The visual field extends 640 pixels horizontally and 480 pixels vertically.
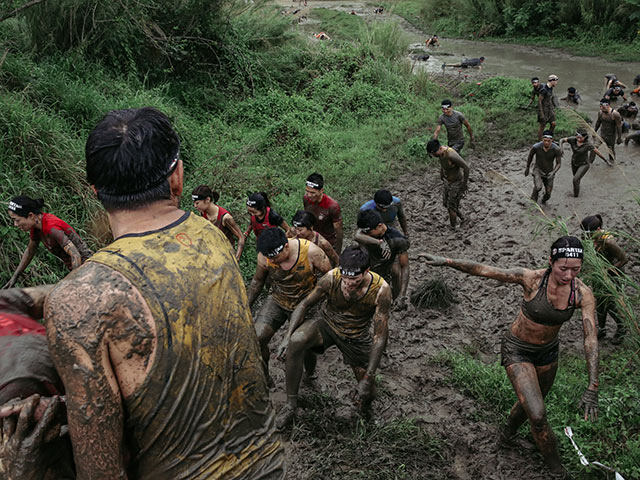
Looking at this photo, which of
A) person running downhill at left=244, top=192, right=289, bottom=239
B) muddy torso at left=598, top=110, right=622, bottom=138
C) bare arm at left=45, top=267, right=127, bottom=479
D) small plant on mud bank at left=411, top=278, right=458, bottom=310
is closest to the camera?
Answer: bare arm at left=45, top=267, right=127, bottom=479

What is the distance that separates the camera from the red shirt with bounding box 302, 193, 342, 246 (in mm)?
6523

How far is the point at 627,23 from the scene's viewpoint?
21.5 metres

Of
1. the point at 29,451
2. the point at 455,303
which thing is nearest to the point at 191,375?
the point at 29,451

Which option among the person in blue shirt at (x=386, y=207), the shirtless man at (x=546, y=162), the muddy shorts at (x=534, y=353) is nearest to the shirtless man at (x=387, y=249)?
the person in blue shirt at (x=386, y=207)

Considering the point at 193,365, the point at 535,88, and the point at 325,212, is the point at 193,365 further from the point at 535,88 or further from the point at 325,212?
the point at 535,88

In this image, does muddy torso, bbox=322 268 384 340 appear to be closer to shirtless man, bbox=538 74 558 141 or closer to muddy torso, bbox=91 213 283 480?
muddy torso, bbox=91 213 283 480

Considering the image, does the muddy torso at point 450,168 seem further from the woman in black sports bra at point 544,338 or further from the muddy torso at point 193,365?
the muddy torso at point 193,365

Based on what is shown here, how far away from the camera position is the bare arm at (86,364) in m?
1.29

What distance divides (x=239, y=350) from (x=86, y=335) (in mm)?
454

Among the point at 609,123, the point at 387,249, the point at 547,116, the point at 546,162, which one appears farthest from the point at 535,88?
the point at 387,249

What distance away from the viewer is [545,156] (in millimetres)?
9125

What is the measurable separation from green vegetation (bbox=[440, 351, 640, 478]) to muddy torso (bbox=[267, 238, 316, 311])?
1.77 metres

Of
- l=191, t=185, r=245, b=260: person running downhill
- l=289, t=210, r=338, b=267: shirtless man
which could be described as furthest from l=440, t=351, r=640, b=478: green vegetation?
l=191, t=185, r=245, b=260: person running downhill

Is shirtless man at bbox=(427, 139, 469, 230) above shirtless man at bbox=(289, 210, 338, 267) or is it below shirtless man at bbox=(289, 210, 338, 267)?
below
